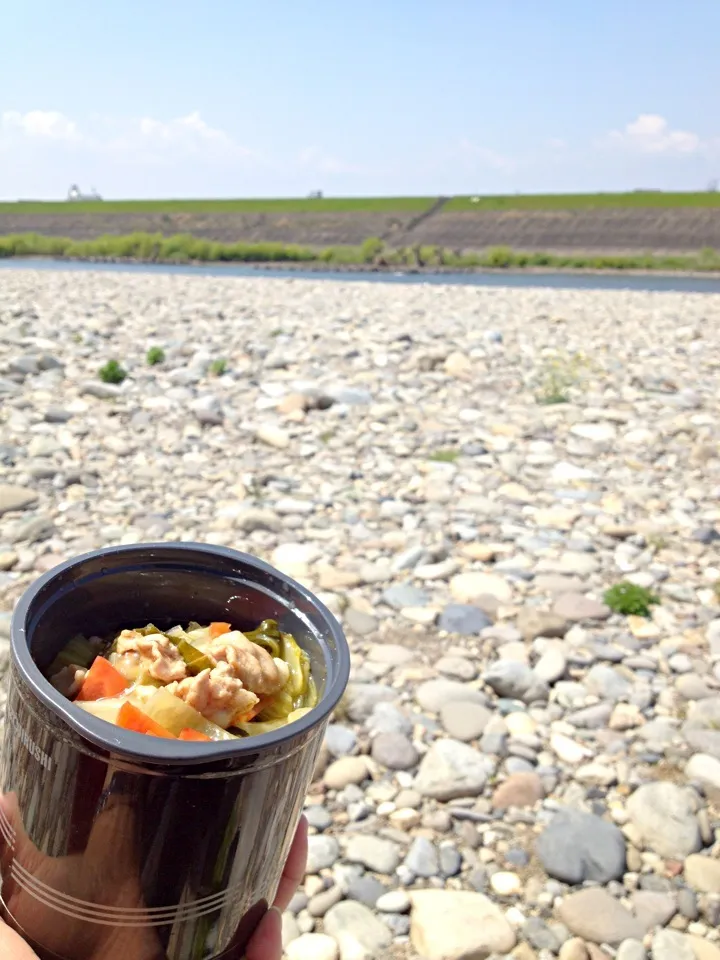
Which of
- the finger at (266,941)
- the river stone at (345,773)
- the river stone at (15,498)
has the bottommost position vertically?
the river stone at (345,773)

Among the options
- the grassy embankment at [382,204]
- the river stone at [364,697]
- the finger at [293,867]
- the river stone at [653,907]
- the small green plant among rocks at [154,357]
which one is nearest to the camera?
the finger at [293,867]

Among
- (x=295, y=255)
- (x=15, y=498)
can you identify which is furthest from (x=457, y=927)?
(x=295, y=255)

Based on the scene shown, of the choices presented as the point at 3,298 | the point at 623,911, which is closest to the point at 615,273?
the point at 3,298

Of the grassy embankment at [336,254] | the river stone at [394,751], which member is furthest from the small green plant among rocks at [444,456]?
the grassy embankment at [336,254]

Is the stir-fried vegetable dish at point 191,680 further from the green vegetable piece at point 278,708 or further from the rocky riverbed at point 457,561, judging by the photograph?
the rocky riverbed at point 457,561

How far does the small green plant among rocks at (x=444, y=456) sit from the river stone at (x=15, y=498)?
294 centimetres

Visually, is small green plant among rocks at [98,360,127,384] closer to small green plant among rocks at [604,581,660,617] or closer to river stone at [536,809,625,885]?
small green plant among rocks at [604,581,660,617]

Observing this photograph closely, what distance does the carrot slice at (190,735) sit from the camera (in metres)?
1.02

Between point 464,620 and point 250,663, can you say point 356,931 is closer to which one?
point 250,663

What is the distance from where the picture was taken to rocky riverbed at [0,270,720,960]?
8.25 feet

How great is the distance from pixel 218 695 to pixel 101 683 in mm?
166

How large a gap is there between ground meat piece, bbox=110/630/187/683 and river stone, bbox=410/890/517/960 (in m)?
1.59

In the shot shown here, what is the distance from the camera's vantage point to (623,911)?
2406 mm

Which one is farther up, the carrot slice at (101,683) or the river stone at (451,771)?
the carrot slice at (101,683)
